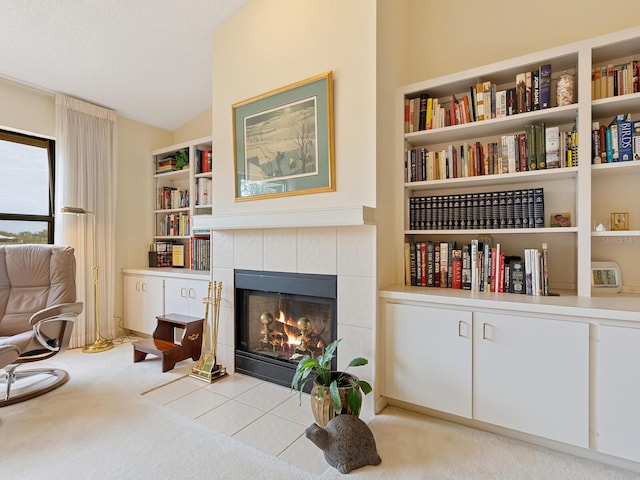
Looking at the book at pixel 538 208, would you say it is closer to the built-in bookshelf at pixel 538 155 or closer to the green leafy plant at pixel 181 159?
the built-in bookshelf at pixel 538 155

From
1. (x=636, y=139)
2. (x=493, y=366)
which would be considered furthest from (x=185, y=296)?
(x=636, y=139)

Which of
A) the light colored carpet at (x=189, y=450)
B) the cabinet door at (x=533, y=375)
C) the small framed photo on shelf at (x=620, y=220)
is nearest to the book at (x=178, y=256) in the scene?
the light colored carpet at (x=189, y=450)

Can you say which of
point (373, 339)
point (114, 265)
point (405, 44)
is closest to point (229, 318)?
point (373, 339)

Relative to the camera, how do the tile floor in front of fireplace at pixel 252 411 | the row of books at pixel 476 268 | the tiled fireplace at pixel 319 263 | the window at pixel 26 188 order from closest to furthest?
1. the tile floor in front of fireplace at pixel 252 411
2. the row of books at pixel 476 268
3. the tiled fireplace at pixel 319 263
4. the window at pixel 26 188

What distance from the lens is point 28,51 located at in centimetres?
260

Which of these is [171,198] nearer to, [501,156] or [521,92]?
[501,156]

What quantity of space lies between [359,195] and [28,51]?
9.77ft

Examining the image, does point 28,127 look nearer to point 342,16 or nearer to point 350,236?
point 342,16

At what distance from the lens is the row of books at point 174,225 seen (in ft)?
12.1

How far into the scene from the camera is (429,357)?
1.91 m

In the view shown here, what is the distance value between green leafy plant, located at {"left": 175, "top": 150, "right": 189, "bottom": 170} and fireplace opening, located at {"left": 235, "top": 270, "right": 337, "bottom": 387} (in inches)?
71.1

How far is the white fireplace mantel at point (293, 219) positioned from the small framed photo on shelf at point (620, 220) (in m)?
1.44

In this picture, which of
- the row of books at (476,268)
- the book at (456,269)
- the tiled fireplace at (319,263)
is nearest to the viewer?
the row of books at (476,268)

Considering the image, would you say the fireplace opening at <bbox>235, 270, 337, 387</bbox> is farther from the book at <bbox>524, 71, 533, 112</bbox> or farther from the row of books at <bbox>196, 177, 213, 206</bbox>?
the book at <bbox>524, 71, 533, 112</bbox>
